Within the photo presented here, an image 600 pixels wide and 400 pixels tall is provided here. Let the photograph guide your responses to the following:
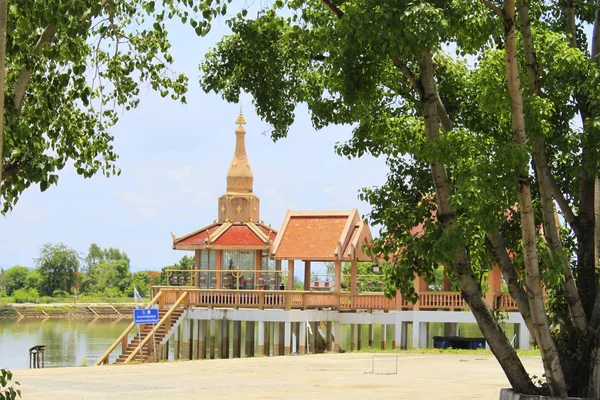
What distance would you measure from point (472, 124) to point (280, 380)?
8.34 m

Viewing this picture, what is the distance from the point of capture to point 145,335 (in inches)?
1209

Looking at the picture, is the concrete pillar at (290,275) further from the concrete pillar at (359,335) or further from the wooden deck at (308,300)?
the concrete pillar at (359,335)

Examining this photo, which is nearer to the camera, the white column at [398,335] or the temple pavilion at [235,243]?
the white column at [398,335]

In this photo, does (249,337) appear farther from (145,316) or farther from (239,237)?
(145,316)

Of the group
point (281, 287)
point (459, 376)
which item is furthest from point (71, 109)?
point (281, 287)

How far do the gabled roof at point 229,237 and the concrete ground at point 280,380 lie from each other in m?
10.7

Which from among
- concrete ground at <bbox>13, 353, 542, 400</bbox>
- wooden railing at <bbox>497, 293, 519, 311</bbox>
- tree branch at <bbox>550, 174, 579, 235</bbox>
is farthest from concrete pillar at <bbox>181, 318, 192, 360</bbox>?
tree branch at <bbox>550, 174, 579, 235</bbox>

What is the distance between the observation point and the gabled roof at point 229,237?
3672cm

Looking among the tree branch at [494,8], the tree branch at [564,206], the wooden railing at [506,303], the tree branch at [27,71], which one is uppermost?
the tree branch at [494,8]

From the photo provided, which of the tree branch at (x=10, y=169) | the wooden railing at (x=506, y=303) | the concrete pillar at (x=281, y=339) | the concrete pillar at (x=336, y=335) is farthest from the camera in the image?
the concrete pillar at (x=336, y=335)


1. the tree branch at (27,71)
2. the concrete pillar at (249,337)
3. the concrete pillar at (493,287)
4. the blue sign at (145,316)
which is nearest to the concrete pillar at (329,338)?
the concrete pillar at (249,337)

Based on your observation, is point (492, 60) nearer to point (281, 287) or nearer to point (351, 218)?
point (351, 218)

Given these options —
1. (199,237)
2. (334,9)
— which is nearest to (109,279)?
(199,237)

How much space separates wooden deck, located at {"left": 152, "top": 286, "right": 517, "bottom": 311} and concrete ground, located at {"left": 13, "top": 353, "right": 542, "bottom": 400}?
5.29 m
